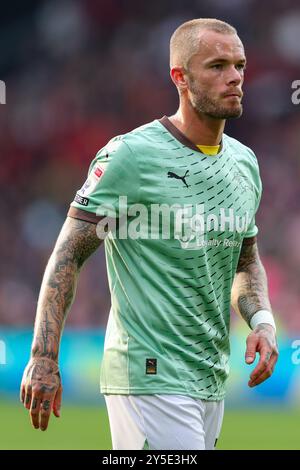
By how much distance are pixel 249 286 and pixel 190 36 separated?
3.92ft

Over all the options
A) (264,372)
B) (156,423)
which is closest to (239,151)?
(264,372)

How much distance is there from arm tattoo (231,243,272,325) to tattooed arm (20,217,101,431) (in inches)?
35.9

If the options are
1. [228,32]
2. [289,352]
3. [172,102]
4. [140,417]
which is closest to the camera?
[140,417]

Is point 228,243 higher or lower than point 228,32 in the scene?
lower

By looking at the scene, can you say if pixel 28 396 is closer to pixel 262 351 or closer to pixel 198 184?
pixel 262 351

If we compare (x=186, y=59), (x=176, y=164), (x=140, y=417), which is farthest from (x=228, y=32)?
(x=140, y=417)

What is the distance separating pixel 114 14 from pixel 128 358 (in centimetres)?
1405

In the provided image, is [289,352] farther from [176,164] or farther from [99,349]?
[176,164]

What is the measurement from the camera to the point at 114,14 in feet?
57.7

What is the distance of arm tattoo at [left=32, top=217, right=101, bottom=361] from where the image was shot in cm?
407

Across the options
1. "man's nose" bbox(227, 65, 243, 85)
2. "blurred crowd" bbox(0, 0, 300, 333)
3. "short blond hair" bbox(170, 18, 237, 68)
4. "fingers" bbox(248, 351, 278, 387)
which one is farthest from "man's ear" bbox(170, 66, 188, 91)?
"blurred crowd" bbox(0, 0, 300, 333)

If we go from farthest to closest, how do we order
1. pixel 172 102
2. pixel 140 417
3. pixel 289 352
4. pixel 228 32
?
pixel 172 102
pixel 289 352
pixel 228 32
pixel 140 417

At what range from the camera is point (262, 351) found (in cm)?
440

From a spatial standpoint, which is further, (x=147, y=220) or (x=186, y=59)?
(x=186, y=59)
